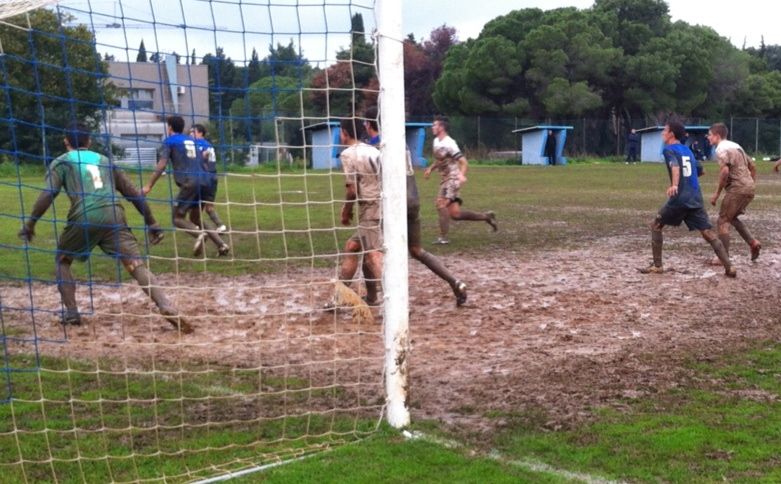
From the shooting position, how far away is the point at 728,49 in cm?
6494

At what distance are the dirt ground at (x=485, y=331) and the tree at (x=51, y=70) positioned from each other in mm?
1403

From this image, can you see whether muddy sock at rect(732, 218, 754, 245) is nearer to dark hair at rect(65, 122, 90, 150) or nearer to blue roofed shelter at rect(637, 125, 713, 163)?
dark hair at rect(65, 122, 90, 150)

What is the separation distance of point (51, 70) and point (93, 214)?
216 cm

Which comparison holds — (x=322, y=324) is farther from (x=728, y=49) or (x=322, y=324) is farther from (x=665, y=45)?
(x=728, y=49)

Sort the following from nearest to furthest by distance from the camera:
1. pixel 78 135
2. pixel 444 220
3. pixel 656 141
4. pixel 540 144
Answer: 1. pixel 78 135
2. pixel 444 220
3. pixel 540 144
4. pixel 656 141

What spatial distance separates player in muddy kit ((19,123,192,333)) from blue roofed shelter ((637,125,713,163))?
49.5m

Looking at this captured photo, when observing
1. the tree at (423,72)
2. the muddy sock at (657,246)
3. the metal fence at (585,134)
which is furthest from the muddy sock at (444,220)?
the tree at (423,72)

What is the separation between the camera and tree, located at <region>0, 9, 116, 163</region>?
19.4ft

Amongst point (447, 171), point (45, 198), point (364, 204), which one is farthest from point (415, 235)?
point (447, 171)

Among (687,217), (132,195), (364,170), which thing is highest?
(364,170)

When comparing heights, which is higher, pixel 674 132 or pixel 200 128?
pixel 200 128

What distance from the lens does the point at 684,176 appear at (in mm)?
11172

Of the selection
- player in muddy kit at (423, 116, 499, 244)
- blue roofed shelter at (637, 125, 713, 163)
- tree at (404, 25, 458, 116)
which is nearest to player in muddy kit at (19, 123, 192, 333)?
player in muddy kit at (423, 116, 499, 244)

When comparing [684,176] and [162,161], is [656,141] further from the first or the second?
[162,161]
